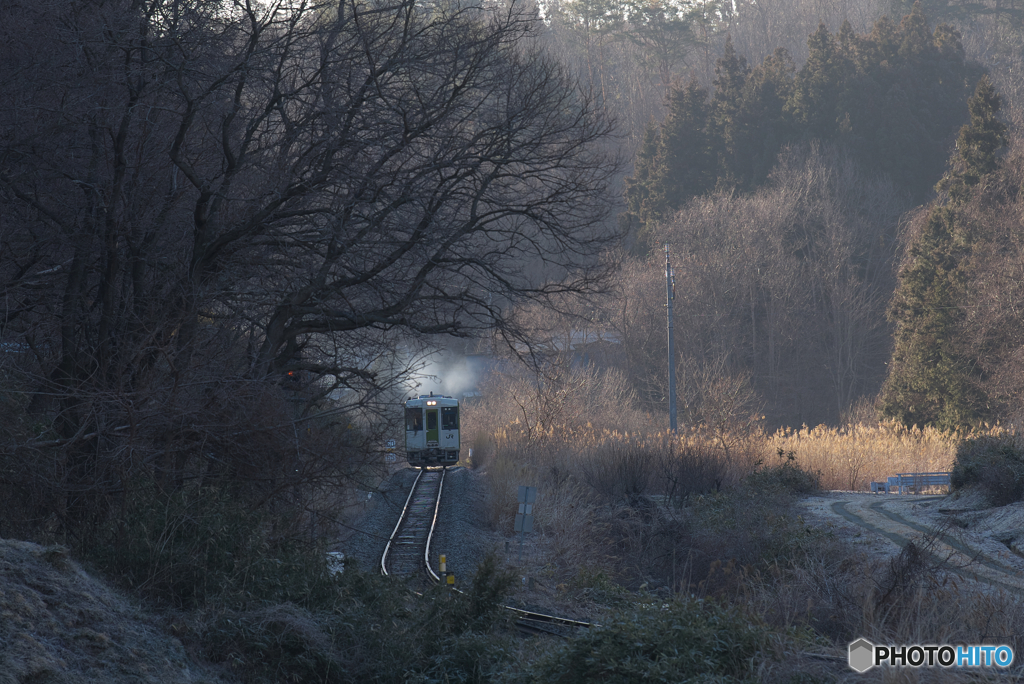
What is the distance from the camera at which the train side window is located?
29.9 meters

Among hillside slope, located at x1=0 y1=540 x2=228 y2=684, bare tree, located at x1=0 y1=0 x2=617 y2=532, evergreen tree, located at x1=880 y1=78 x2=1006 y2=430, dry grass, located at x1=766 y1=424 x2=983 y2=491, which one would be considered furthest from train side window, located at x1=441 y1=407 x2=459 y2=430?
hillside slope, located at x1=0 y1=540 x2=228 y2=684

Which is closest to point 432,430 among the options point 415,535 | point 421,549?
point 415,535

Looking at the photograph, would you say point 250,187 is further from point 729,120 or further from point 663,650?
point 729,120

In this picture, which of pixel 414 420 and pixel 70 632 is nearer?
pixel 70 632

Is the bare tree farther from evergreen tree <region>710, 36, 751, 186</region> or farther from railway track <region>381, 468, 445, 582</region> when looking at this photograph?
evergreen tree <region>710, 36, 751, 186</region>

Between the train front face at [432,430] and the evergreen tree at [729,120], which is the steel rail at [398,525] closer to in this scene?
the train front face at [432,430]

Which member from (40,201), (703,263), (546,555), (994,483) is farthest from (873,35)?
(40,201)

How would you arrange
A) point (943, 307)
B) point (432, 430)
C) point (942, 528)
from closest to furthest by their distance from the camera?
point (942, 528) → point (432, 430) → point (943, 307)

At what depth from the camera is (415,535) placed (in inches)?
690

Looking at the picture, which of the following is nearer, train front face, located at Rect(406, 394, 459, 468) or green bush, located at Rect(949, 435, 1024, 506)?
green bush, located at Rect(949, 435, 1024, 506)

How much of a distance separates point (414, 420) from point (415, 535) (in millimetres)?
12568

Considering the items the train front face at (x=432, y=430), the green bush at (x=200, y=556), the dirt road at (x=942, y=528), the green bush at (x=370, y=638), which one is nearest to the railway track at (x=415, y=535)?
the green bush at (x=370, y=638)

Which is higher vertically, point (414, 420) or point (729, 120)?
point (729, 120)

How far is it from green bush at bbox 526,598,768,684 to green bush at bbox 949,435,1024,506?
11969 millimetres
